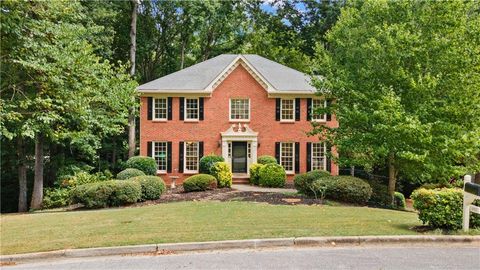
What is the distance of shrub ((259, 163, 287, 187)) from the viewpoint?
20422mm

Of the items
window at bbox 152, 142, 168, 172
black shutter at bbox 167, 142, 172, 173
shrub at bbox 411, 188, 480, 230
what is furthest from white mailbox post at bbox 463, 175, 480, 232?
window at bbox 152, 142, 168, 172

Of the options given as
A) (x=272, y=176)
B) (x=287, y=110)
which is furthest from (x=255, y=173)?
(x=287, y=110)

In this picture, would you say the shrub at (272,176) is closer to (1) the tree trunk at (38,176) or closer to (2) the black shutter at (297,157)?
(2) the black shutter at (297,157)

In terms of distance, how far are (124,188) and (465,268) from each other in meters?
11.7

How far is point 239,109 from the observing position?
23.4 meters

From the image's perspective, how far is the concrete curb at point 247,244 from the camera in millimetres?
6840

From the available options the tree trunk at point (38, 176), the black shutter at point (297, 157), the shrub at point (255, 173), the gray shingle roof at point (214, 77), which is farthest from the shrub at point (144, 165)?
the black shutter at point (297, 157)

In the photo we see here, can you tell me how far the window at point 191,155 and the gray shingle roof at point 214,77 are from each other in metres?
3.52

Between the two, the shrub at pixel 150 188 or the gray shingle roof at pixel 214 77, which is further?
the gray shingle roof at pixel 214 77

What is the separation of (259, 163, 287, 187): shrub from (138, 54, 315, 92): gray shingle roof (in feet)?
17.2

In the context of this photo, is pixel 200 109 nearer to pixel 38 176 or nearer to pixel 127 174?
pixel 127 174

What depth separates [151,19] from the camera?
115 ft

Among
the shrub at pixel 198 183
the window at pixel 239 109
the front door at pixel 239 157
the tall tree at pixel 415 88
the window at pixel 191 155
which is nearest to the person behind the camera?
the tall tree at pixel 415 88

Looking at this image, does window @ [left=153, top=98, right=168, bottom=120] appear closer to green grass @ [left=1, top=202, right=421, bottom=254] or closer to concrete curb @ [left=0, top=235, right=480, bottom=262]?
green grass @ [left=1, top=202, right=421, bottom=254]
